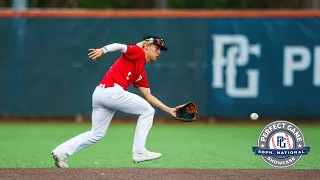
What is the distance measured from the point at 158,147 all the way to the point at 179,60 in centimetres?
513

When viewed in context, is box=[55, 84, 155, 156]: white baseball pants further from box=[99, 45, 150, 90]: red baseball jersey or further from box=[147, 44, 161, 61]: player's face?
box=[147, 44, 161, 61]: player's face

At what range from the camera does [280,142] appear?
995 cm

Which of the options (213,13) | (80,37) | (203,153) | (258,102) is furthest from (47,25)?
(203,153)

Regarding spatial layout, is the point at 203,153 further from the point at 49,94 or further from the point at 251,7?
the point at 251,7

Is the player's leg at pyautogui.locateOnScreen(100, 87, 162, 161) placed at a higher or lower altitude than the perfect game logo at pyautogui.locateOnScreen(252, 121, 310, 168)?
higher

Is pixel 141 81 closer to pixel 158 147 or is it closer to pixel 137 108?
pixel 137 108

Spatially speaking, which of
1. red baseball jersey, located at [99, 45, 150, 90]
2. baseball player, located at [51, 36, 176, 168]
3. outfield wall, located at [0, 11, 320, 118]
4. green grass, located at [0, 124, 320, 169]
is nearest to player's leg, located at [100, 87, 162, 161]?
baseball player, located at [51, 36, 176, 168]

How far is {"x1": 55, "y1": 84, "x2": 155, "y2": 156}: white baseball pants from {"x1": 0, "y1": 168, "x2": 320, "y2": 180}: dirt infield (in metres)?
0.37

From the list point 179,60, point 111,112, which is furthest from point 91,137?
point 179,60

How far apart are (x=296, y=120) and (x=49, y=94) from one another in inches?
233

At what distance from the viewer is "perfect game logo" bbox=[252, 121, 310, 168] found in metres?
9.91

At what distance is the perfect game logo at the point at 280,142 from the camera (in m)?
9.91

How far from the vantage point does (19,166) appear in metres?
10.6

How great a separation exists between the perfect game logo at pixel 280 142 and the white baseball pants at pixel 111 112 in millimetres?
1458
